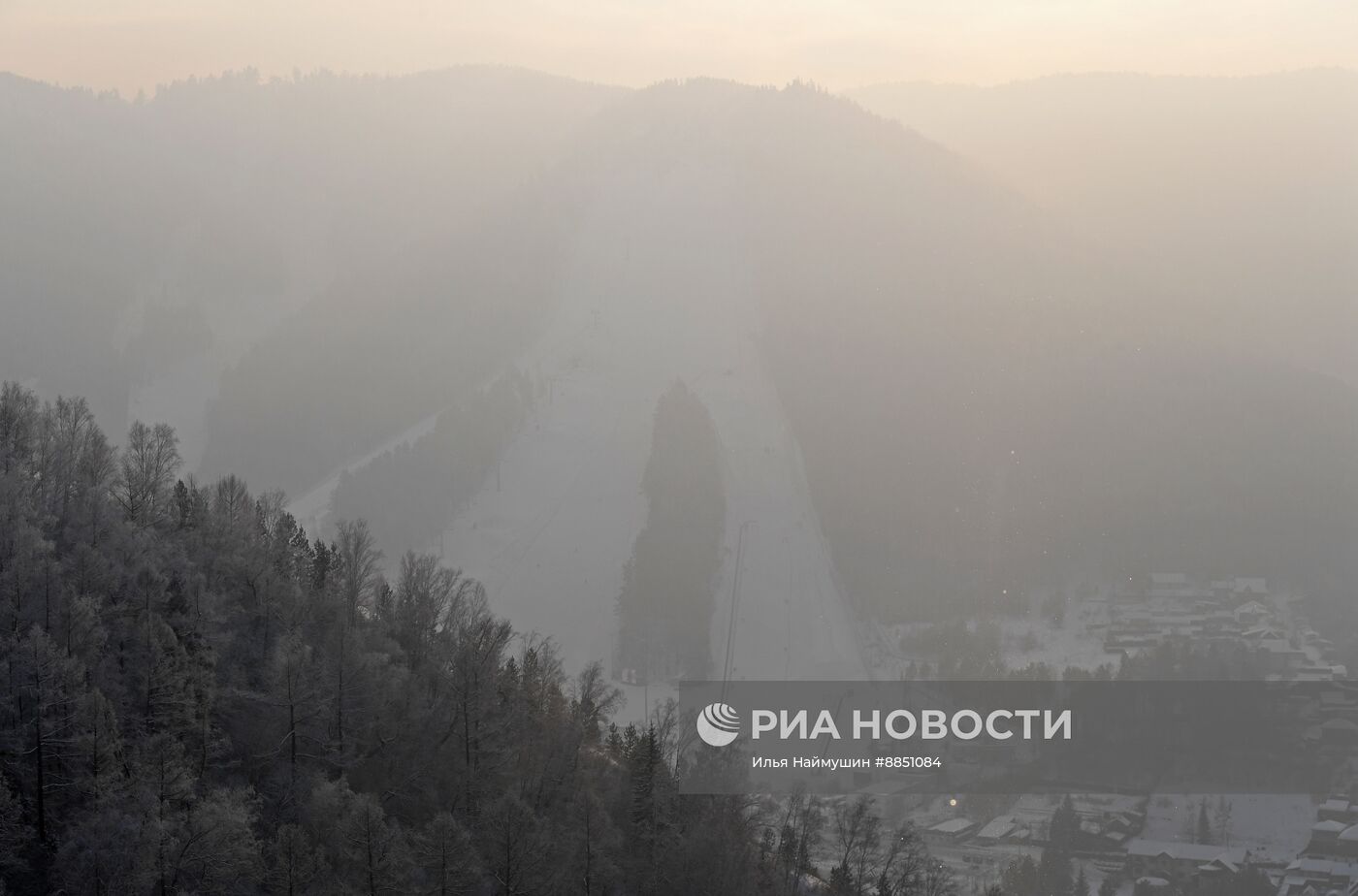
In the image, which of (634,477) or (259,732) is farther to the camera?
(634,477)

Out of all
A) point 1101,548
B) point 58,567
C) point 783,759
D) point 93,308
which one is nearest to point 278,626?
point 58,567

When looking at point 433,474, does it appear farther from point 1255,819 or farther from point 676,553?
point 1255,819

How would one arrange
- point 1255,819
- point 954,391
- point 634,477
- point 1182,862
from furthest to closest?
point 954,391
point 634,477
point 1255,819
point 1182,862

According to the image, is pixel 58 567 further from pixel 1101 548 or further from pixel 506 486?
pixel 1101 548

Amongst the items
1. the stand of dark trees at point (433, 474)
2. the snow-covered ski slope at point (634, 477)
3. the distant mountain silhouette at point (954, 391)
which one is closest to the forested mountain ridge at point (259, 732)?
the snow-covered ski slope at point (634, 477)

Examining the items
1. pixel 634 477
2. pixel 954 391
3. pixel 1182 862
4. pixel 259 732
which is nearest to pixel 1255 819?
pixel 1182 862

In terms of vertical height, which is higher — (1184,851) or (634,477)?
(634,477)

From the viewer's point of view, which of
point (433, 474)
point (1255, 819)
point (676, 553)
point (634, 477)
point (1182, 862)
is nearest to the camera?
point (1182, 862)

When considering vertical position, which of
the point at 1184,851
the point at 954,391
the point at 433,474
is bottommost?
the point at 1184,851
